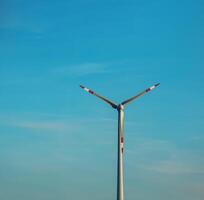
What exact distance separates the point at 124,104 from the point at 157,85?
290 inches

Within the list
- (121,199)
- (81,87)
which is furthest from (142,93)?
(121,199)

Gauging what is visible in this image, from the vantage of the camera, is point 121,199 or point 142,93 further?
point 142,93

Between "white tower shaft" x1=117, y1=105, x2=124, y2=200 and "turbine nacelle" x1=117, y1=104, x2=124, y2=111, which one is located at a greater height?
"turbine nacelle" x1=117, y1=104, x2=124, y2=111

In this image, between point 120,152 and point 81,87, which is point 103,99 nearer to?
point 81,87

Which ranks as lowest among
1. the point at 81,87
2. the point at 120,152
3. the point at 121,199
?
the point at 121,199

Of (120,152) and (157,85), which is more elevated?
(157,85)

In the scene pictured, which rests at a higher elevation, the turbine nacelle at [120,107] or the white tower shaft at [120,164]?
the turbine nacelle at [120,107]

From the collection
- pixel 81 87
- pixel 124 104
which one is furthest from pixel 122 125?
pixel 81 87

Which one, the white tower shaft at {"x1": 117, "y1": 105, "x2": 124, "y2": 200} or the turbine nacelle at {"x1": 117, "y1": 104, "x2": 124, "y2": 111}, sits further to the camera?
the turbine nacelle at {"x1": 117, "y1": 104, "x2": 124, "y2": 111}

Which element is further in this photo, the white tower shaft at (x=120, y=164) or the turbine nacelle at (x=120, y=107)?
the turbine nacelle at (x=120, y=107)

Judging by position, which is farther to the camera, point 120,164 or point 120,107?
point 120,107

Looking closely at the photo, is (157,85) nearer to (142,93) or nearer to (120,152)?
(142,93)

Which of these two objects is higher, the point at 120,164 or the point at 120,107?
the point at 120,107

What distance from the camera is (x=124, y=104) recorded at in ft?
304
